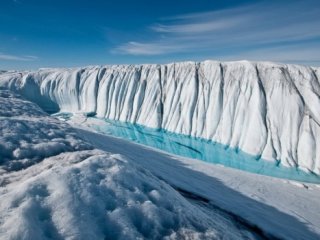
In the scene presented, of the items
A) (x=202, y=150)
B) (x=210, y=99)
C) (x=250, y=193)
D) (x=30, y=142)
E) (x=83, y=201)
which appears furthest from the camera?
(x=210, y=99)

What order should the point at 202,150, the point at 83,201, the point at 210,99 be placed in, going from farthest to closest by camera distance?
the point at 210,99 < the point at 202,150 < the point at 83,201

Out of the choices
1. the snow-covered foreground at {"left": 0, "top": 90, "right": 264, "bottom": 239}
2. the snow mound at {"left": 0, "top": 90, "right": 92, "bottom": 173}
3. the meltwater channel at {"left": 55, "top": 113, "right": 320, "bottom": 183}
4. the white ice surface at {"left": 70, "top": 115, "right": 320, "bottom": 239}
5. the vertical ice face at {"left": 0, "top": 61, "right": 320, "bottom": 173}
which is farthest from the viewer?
the vertical ice face at {"left": 0, "top": 61, "right": 320, "bottom": 173}

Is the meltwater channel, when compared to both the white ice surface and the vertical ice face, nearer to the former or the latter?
the vertical ice face

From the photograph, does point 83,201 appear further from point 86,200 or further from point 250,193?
point 250,193

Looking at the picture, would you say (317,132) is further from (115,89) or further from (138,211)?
(115,89)

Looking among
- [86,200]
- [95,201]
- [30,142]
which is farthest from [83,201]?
[30,142]

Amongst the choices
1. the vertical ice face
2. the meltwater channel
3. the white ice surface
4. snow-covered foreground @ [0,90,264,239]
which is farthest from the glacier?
the vertical ice face

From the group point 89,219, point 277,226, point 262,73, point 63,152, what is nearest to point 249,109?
point 262,73
